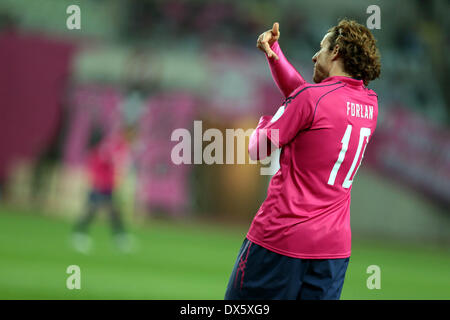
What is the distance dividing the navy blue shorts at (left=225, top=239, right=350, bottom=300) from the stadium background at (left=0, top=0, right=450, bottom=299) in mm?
15425

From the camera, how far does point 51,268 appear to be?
8.96 meters

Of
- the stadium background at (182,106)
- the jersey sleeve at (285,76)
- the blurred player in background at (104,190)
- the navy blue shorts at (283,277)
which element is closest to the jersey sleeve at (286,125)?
the jersey sleeve at (285,76)

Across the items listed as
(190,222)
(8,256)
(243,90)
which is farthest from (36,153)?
(8,256)

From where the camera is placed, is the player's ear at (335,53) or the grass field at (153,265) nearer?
the player's ear at (335,53)

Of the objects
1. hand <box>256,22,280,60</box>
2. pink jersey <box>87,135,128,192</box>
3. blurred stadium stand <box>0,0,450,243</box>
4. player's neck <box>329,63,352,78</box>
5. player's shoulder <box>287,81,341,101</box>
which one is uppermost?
blurred stadium stand <box>0,0,450,243</box>

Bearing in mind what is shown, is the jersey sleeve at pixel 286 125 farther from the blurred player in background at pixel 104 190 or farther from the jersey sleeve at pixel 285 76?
the blurred player in background at pixel 104 190

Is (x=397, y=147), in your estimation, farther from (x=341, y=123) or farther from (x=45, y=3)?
(x=341, y=123)

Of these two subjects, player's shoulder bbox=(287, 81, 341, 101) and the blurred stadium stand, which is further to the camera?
the blurred stadium stand

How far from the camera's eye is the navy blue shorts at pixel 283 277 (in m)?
3.04

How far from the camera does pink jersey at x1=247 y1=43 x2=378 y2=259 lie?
118 inches

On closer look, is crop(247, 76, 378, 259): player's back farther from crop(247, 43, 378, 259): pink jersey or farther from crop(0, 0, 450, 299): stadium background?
crop(0, 0, 450, 299): stadium background

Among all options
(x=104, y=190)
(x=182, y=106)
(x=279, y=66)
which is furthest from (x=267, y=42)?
(x=182, y=106)

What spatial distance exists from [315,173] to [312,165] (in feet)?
0.14

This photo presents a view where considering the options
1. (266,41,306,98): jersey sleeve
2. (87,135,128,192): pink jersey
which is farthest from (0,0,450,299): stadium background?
(266,41,306,98): jersey sleeve
